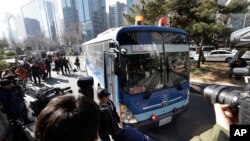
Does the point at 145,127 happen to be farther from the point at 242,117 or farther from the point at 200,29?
the point at 200,29

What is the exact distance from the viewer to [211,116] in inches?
247

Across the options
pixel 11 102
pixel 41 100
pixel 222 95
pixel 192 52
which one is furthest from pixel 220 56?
pixel 41 100

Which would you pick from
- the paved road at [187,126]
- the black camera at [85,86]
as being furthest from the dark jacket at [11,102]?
the paved road at [187,126]

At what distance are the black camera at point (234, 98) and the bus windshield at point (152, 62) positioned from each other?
2.55 m

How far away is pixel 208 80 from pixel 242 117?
35.9ft

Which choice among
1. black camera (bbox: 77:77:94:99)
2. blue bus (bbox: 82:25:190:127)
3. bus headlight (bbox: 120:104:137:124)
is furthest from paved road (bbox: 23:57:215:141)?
black camera (bbox: 77:77:94:99)

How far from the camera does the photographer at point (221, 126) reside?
1.34 meters

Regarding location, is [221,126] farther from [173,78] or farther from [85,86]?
[173,78]

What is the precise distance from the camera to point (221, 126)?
1392 mm

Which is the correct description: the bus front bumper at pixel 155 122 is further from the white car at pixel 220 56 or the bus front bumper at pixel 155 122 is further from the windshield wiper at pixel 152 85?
the white car at pixel 220 56

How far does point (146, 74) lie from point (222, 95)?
287 centimetres

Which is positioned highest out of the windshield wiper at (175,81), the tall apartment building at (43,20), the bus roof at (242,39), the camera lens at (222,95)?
the tall apartment building at (43,20)

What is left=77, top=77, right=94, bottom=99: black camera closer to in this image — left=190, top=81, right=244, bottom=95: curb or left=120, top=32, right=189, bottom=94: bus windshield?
left=120, top=32, right=189, bottom=94: bus windshield

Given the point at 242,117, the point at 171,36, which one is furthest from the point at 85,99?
the point at 171,36
